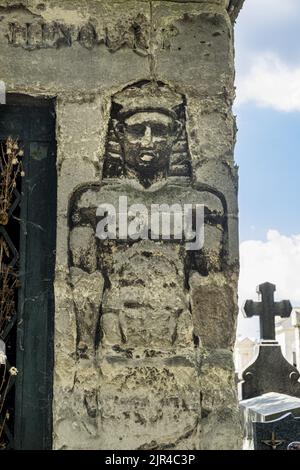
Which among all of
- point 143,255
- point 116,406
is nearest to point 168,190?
point 143,255

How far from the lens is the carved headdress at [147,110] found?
3078mm

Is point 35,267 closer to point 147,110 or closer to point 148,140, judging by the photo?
point 148,140

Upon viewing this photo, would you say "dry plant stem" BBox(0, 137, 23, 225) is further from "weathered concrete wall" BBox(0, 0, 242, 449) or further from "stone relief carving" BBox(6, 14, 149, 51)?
"stone relief carving" BBox(6, 14, 149, 51)

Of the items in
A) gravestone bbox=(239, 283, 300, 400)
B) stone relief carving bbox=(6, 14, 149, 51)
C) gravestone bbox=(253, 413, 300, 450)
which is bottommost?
gravestone bbox=(253, 413, 300, 450)

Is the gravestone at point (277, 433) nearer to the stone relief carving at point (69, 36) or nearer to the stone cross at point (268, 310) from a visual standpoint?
the stone cross at point (268, 310)

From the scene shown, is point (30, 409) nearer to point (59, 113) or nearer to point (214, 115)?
point (59, 113)

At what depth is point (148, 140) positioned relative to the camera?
10.2 ft

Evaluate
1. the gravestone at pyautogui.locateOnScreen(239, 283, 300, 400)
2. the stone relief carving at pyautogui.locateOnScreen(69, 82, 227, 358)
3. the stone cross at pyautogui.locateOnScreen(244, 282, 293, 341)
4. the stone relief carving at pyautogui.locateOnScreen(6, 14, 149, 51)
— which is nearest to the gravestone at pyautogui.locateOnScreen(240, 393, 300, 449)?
the gravestone at pyautogui.locateOnScreen(239, 283, 300, 400)

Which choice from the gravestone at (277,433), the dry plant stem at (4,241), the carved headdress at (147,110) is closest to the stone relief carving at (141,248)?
the carved headdress at (147,110)

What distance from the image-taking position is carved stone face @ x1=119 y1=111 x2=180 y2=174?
3.08m

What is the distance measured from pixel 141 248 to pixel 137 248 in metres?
0.02

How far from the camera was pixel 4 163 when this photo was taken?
3156mm

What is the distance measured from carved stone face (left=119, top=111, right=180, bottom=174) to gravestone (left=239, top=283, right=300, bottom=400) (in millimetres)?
4591

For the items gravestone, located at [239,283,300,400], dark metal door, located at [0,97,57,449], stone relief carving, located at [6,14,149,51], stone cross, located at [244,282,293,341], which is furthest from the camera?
stone cross, located at [244,282,293,341]
